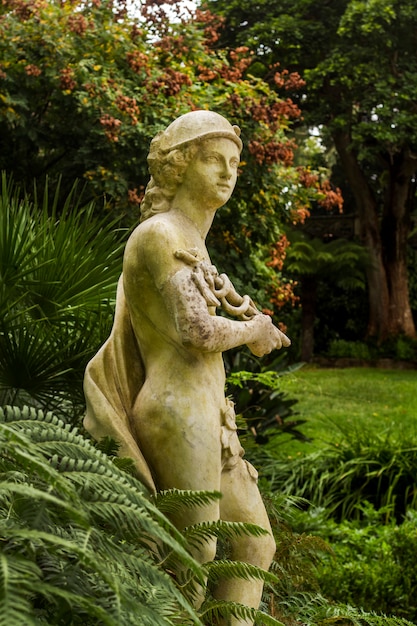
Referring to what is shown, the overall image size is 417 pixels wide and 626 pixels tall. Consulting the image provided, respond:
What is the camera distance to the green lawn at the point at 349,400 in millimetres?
10109

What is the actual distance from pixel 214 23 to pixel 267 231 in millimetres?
2810

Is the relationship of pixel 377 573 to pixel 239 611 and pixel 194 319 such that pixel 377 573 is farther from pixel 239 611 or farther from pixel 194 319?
pixel 194 319

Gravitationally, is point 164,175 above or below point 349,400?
above

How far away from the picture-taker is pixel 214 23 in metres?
10.1

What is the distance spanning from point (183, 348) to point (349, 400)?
1027 centimetres

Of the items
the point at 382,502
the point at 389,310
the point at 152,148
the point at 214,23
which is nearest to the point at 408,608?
the point at 382,502

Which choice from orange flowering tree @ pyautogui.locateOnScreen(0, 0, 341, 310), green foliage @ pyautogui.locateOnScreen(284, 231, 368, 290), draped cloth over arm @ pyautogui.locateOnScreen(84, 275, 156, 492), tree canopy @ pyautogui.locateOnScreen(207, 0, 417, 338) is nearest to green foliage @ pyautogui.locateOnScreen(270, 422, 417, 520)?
orange flowering tree @ pyautogui.locateOnScreen(0, 0, 341, 310)

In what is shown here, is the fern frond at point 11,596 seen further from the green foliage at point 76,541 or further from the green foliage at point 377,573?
the green foliage at point 377,573

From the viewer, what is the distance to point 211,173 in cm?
314

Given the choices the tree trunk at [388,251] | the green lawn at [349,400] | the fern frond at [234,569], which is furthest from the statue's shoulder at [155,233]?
the tree trunk at [388,251]

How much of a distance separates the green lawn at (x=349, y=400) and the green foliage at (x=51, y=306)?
451cm

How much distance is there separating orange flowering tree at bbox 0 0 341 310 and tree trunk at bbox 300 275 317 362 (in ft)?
26.7

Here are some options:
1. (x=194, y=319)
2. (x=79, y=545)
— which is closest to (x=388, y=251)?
(x=194, y=319)

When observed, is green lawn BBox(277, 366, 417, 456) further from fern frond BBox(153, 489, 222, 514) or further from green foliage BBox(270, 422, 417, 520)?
fern frond BBox(153, 489, 222, 514)
